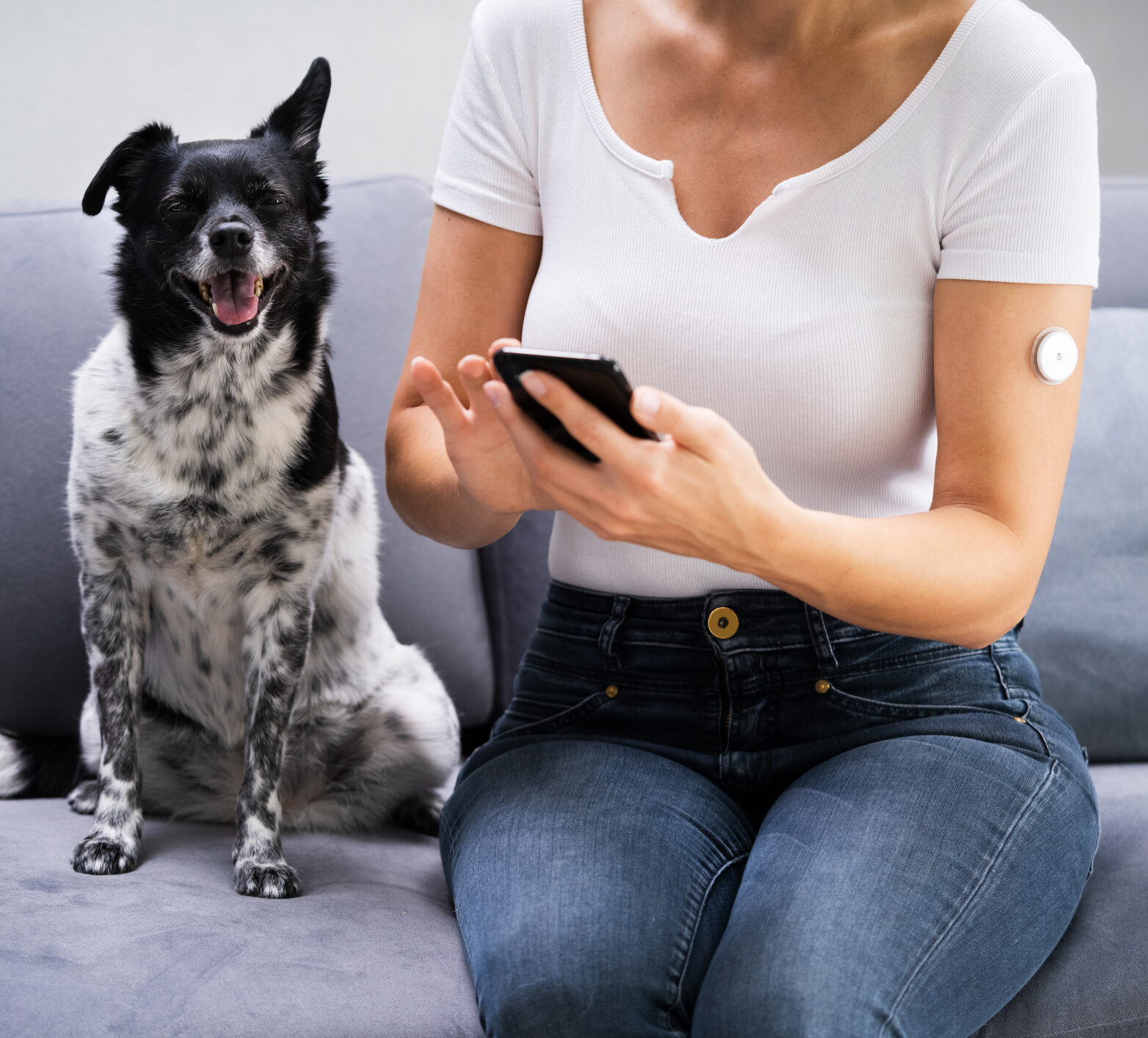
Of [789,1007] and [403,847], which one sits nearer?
[789,1007]

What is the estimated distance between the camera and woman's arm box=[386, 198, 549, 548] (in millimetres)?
1150

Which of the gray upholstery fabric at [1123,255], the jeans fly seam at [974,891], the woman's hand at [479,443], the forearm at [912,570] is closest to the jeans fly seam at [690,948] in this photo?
the jeans fly seam at [974,891]

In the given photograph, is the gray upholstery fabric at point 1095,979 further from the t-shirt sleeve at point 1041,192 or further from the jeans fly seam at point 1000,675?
the t-shirt sleeve at point 1041,192

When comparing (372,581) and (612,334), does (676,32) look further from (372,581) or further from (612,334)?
(372,581)

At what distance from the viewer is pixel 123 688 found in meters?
1.39

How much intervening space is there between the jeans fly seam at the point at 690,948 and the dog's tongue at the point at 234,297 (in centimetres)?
91

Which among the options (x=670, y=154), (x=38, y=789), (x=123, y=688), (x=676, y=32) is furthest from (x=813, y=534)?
(x=38, y=789)

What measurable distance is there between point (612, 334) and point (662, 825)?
516 millimetres

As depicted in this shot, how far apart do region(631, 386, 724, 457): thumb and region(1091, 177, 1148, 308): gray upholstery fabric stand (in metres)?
1.42

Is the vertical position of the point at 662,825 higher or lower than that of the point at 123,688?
higher

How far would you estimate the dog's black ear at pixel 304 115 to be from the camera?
4.71 ft

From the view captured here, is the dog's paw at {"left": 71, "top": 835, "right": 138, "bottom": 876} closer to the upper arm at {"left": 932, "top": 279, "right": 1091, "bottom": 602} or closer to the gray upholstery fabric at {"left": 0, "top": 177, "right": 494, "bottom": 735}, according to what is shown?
the gray upholstery fabric at {"left": 0, "top": 177, "right": 494, "bottom": 735}

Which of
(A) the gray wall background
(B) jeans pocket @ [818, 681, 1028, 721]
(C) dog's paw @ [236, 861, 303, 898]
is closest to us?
(B) jeans pocket @ [818, 681, 1028, 721]

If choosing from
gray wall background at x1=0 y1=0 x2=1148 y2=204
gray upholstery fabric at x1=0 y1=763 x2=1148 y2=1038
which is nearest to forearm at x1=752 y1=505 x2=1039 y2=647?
gray upholstery fabric at x1=0 y1=763 x2=1148 y2=1038
